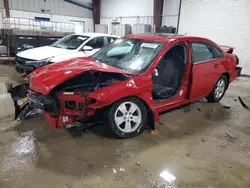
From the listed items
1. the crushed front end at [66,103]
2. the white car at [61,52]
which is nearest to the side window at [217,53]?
the crushed front end at [66,103]

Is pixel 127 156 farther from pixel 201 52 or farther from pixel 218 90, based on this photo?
pixel 218 90

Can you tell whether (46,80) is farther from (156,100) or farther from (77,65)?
(156,100)

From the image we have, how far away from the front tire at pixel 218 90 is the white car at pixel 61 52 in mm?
3397

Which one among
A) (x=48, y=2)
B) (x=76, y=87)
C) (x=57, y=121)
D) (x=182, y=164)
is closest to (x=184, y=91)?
(x=182, y=164)

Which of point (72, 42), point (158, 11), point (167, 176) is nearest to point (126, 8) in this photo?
point (158, 11)

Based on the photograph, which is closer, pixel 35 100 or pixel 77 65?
pixel 35 100

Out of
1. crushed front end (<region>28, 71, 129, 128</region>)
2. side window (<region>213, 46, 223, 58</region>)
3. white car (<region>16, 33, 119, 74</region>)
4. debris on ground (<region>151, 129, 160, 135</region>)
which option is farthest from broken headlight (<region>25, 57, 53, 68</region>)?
side window (<region>213, 46, 223, 58</region>)

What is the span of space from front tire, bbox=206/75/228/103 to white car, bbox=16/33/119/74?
134 inches

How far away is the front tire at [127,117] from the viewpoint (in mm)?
2879

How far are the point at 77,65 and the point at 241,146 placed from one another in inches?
103

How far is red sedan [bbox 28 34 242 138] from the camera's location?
2.78 m

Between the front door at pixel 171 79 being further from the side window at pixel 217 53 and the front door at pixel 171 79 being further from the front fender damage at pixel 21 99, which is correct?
the front fender damage at pixel 21 99

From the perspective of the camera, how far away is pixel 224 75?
472 centimetres

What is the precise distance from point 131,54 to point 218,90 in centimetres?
238
